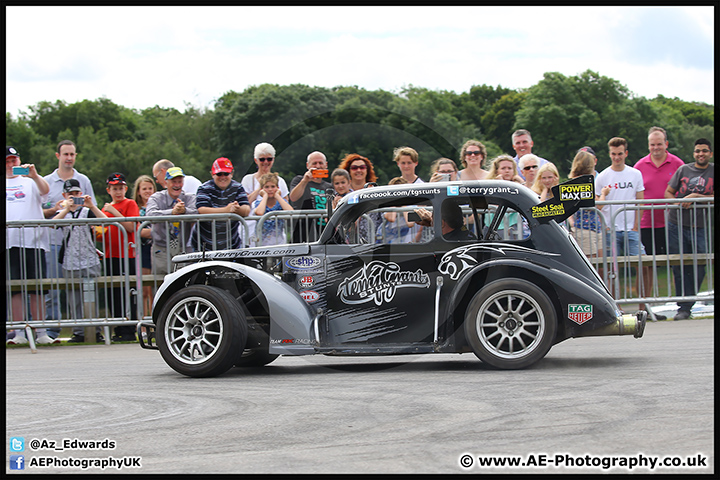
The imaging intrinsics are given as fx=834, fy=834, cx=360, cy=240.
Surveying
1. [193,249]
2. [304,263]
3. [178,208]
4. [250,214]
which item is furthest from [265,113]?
[304,263]

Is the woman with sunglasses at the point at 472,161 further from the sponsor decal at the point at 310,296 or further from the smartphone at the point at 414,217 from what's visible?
the sponsor decal at the point at 310,296

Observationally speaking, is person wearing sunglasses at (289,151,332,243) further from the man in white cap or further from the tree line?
the tree line

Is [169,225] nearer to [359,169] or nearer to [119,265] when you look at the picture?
[119,265]

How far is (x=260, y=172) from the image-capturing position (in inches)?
470

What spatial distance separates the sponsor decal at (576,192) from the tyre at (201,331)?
307 cm

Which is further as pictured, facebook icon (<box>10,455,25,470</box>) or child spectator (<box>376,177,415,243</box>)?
child spectator (<box>376,177,415,243</box>)

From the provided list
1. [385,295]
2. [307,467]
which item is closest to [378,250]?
[385,295]

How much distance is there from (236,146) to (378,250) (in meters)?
13.8

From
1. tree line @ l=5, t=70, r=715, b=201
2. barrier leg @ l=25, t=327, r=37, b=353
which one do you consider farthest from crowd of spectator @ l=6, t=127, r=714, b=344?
tree line @ l=5, t=70, r=715, b=201

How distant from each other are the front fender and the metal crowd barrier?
3.42m

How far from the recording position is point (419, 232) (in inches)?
330

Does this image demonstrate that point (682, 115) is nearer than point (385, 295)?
No

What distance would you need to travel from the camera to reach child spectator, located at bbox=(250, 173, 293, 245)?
11375mm

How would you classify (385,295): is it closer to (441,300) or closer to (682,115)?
(441,300)
